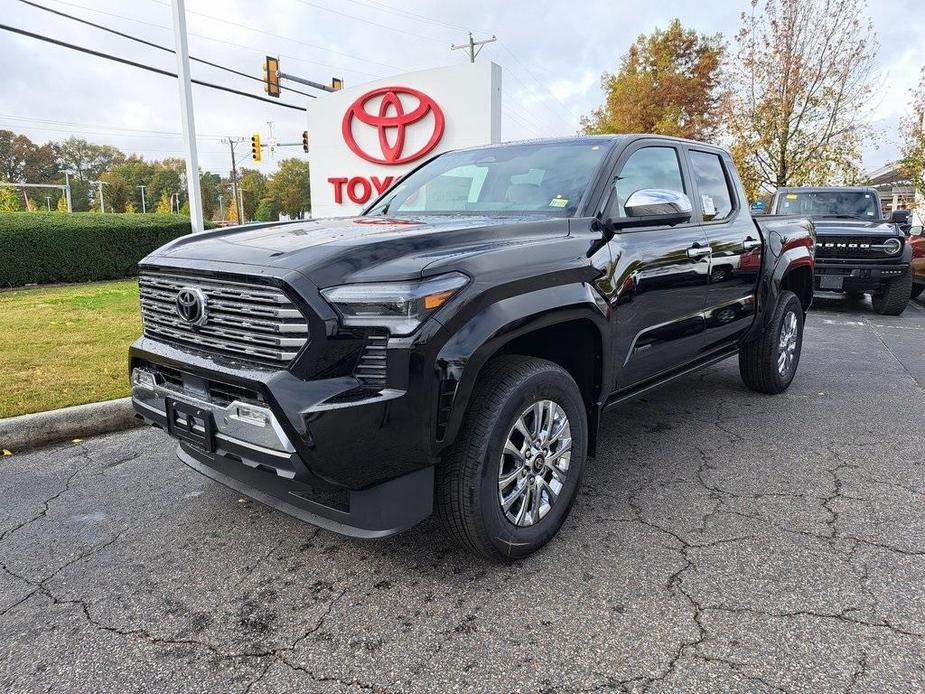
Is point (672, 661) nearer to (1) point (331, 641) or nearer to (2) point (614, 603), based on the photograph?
(2) point (614, 603)

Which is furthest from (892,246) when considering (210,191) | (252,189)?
(210,191)

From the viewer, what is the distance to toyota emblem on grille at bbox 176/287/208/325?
8.29 feet

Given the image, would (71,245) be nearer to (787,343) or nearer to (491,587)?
(787,343)

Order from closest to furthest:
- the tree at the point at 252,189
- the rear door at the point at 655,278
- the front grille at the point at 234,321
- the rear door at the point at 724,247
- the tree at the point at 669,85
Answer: the front grille at the point at 234,321
the rear door at the point at 655,278
the rear door at the point at 724,247
the tree at the point at 669,85
the tree at the point at 252,189

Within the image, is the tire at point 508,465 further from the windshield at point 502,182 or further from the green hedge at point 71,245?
the green hedge at point 71,245

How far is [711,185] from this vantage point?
4387 millimetres

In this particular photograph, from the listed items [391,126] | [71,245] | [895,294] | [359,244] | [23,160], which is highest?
[23,160]

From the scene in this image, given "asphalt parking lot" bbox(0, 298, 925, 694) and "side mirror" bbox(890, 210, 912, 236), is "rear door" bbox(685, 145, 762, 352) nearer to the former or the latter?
"asphalt parking lot" bbox(0, 298, 925, 694)

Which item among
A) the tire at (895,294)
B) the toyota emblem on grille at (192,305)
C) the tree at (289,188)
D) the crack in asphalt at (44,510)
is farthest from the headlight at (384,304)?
the tree at (289,188)

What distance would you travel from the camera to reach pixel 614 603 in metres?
2.48

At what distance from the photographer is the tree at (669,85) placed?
31.8 metres

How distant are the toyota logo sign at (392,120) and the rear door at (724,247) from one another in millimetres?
6248

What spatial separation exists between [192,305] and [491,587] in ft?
5.23

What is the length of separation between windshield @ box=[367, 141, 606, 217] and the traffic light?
55.9 ft
